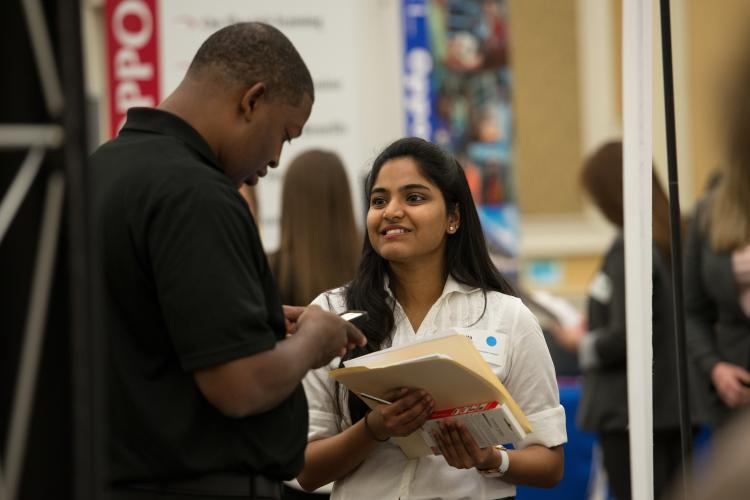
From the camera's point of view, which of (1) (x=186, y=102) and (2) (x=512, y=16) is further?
(2) (x=512, y=16)

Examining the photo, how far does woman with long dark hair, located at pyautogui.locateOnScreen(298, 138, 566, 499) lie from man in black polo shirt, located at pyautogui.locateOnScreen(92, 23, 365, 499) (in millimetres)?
425

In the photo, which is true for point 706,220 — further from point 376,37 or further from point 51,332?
point 376,37

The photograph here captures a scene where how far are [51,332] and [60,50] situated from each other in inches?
15.6

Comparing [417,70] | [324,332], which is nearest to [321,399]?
[324,332]

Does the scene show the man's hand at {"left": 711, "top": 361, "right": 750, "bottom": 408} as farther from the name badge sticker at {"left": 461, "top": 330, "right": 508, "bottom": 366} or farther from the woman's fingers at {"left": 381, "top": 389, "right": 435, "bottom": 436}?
the woman's fingers at {"left": 381, "top": 389, "right": 435, "bottom": 436}

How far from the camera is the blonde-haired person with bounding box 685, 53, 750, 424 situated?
3748 mm

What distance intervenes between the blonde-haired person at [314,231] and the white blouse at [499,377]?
1.06 meters

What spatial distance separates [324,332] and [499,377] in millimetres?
642

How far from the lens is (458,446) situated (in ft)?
8.37

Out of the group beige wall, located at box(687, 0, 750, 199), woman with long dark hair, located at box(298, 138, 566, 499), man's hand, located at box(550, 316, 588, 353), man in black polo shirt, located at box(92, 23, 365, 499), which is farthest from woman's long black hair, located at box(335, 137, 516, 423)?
man's hand, located at box(550, 316, 588, 353)

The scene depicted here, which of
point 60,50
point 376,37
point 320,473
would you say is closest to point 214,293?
point 60,50

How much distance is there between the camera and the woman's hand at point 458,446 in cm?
254

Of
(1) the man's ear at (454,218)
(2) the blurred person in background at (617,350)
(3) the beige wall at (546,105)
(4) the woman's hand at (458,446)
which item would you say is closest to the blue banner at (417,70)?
(2) the blurred person in background at (617,350)

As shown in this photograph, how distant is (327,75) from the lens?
19.2 feet
